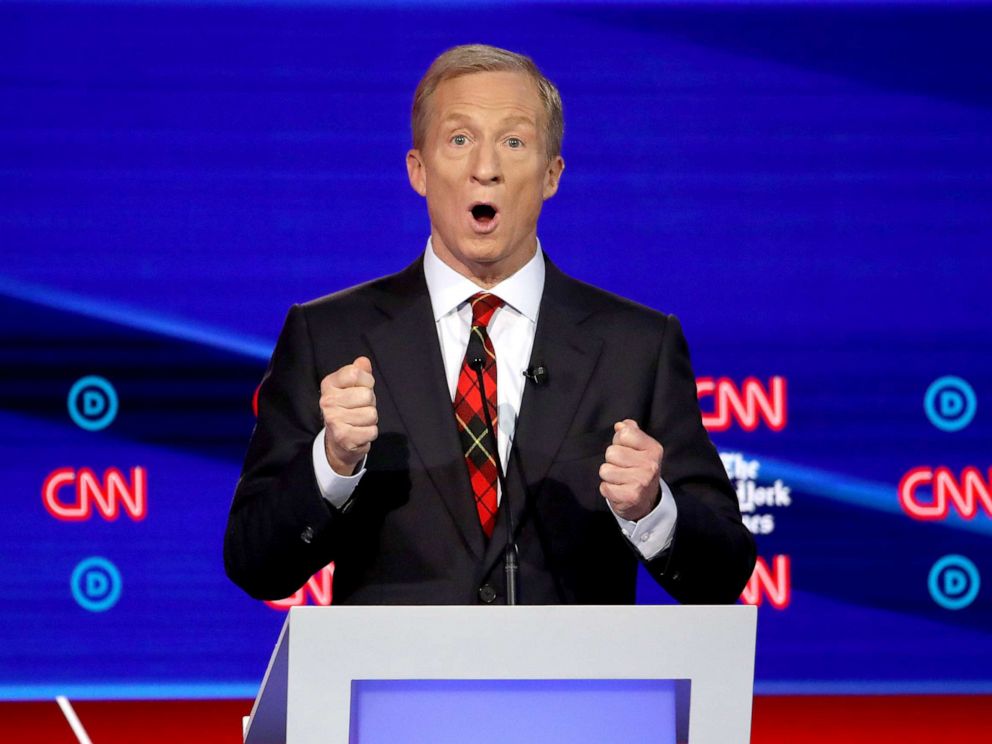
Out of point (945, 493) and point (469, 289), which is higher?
point (945, 493)

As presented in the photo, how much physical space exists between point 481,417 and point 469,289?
0.20 m

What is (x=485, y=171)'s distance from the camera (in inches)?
87.0

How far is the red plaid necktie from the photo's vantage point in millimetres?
2127

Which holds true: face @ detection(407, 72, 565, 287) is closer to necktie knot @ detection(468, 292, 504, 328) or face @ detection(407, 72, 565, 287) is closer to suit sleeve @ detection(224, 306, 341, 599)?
necktie knot @ detection(468, 292, 504, 328)

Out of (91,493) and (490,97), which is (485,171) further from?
(91,493)

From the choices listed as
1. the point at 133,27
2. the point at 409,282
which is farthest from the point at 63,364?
the point at 409,282

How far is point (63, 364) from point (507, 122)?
5.60 ft

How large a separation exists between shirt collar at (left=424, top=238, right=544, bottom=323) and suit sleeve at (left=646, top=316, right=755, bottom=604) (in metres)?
0.20

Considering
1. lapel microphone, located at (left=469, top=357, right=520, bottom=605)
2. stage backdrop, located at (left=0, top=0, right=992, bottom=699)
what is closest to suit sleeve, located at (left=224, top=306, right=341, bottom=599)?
lapel microphone, located at (left=469, top=357, right=520, bottom=605)

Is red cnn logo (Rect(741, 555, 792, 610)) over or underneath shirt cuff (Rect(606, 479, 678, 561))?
over

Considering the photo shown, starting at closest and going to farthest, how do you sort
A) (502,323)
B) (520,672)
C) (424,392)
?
(520,672)
(424,392)
(502,323)

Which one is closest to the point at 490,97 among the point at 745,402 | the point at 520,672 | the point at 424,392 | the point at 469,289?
the point at 469,289

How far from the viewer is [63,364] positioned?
3.58m

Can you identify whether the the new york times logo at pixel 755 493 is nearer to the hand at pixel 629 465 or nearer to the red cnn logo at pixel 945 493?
the red cnn logo at pixel 945 493
